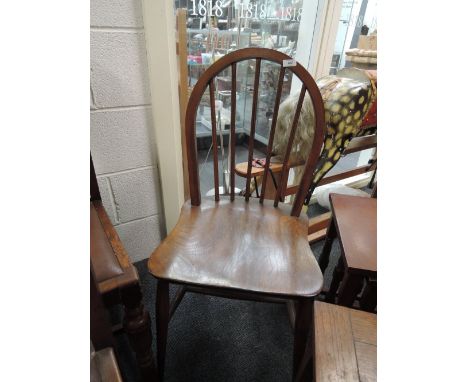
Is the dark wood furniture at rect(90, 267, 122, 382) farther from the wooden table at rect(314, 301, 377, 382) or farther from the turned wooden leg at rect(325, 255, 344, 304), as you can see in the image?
the turned wooden leg at rect(325, 255, 344, 304)

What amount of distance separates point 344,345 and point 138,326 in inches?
18.9

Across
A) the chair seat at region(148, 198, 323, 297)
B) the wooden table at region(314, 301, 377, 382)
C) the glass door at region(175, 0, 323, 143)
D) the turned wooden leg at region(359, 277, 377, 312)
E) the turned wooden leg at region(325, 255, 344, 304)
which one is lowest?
the turned wooden leg at region(325, 255, 344, 304)

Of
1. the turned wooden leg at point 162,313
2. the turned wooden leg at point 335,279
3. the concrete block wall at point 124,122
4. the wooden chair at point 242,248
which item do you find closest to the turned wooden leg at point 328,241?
the turned wooden leg at point 335,279

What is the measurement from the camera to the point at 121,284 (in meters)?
0.59

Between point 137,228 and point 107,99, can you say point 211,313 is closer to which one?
point 137,228

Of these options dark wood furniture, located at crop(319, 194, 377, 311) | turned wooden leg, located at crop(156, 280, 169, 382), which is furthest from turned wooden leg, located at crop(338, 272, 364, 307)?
turned wooden leg, located at crop(156, 280, 169, 382)

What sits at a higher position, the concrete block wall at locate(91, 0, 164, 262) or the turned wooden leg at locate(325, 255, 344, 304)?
the concrete block wall at locate(91, 0, 164, 262)

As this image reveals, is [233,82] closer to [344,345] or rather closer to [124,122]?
[124,122]

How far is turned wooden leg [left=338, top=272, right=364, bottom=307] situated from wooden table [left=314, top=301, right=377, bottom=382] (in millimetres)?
167

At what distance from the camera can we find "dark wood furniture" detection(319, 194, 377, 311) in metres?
0.71

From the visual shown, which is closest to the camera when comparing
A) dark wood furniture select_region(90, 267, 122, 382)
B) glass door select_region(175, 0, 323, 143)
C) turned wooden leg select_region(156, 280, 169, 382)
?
dark wood furniture select_region(90, 267, 122, 382)

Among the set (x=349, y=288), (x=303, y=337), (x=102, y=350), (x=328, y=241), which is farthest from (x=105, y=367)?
(x=328, y=241)

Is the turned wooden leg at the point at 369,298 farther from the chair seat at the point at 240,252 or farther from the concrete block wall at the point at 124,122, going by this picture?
the concrete block wall at the point at 124,122
